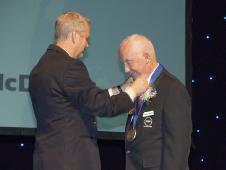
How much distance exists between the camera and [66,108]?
98.8 inches

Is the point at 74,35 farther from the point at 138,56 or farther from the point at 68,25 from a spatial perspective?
the point at 138,56

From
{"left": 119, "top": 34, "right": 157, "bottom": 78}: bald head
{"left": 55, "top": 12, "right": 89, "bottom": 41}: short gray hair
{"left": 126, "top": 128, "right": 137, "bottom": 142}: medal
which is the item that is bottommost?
{"left": 126, "top": 128, "right": 137, "bottom": 142}: medal

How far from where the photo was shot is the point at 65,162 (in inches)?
99.0

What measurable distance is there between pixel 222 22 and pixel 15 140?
6.00 ft

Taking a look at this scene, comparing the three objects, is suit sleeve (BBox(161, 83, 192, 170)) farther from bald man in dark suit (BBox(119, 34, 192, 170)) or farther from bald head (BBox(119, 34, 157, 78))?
bald head (BBox(119, 34, 157, 78))

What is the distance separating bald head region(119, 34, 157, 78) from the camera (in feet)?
9.34

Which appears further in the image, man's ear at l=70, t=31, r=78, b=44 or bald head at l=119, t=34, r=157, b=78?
bald head at l=119, t=34, r=157, b=78

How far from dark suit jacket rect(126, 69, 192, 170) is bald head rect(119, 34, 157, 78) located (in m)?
0.08

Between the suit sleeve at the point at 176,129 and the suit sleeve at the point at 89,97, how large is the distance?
11.9 inches

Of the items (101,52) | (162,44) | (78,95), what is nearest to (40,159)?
(78,95)

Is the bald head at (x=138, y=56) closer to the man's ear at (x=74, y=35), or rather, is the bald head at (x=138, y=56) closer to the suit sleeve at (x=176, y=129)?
the suit sleeve at (x=176, y=129)

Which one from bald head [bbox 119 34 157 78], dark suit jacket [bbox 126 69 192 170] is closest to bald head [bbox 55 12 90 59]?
bald head [bbox 119 34 157 78]

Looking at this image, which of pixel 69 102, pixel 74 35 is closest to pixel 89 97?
pixel 69 102

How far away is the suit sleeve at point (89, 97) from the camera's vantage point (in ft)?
8.05
